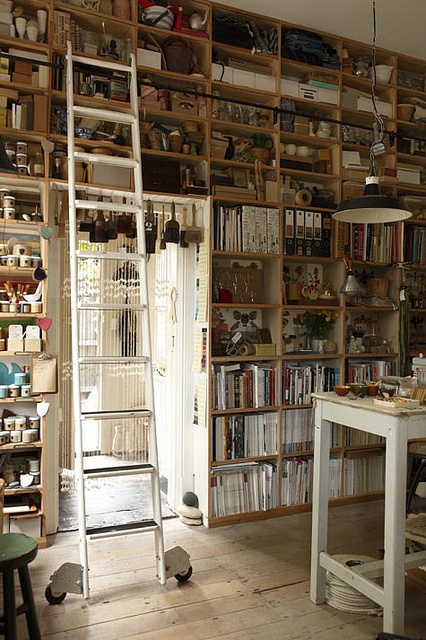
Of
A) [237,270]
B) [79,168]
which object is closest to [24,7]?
[79,168]

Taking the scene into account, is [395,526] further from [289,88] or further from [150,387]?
[289,88]

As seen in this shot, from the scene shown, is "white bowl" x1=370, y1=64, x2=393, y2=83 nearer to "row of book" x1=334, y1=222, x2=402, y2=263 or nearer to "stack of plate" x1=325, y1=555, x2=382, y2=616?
"row of book" x1=334, y1=222, x2=402, y2=263

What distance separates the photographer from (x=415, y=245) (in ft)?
15.2

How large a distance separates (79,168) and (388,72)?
273cm

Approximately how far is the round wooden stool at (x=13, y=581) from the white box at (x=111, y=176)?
2.24 m

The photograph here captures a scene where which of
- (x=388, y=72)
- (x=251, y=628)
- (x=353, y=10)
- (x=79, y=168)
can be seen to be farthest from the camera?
(x=388, y=72)

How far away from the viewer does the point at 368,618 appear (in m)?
2.68

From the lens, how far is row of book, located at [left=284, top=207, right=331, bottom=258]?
13.5 ft

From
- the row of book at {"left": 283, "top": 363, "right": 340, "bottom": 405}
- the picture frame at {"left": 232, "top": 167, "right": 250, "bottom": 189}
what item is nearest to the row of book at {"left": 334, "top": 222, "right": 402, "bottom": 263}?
the picture frame at {"left": 232, "top": 167, "right": 250, "bottom": 189}

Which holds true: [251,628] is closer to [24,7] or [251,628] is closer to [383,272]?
[383,272]

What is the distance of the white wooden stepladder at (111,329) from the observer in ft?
9.18

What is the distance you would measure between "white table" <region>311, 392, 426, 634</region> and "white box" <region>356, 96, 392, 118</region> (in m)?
2.81

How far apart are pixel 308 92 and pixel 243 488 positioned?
3.04 metres

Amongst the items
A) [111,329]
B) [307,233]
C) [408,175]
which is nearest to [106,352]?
[111,329]
